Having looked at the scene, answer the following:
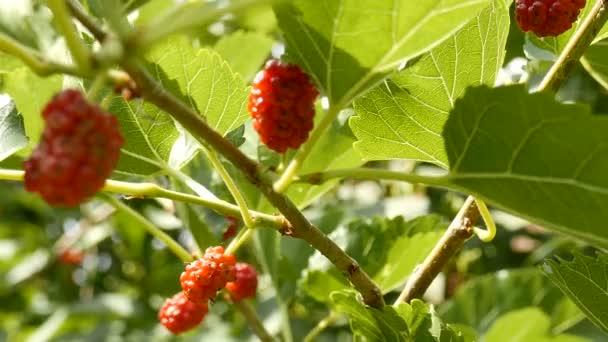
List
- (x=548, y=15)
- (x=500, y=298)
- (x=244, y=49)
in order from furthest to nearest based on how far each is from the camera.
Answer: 1. (x=500, y=298)
2. (x=244, y=49)
3. (x=548, y=15)

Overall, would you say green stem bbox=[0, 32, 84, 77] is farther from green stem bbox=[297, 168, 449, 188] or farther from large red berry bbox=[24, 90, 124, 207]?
green stem bbox=[297, 168, 449, 188]

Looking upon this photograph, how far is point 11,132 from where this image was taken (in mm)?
1388

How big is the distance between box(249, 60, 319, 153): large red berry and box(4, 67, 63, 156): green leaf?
1.47 ft

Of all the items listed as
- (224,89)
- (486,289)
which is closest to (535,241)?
(486,289)

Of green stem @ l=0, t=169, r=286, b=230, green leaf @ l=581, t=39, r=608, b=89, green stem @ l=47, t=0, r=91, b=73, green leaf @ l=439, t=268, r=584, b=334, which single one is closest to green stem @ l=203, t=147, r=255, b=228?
green stem @ l=0, t=169, r=286, b=230

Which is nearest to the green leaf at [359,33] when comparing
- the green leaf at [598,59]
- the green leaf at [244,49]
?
the green leaf at [598,59]

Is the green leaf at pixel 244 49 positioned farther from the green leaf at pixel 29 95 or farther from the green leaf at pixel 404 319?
the green leaf at pixel 404 319

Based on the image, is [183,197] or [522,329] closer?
[183,197]

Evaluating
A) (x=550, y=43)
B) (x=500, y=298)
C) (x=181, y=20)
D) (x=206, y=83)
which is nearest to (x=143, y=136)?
(x=206, y=83)

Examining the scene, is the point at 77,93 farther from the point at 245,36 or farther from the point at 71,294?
the point at 71,294

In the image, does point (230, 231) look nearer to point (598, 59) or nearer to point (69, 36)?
point (598, 59)

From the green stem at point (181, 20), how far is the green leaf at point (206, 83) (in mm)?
498

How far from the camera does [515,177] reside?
0.96m

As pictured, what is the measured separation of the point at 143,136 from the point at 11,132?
0.79 feet
